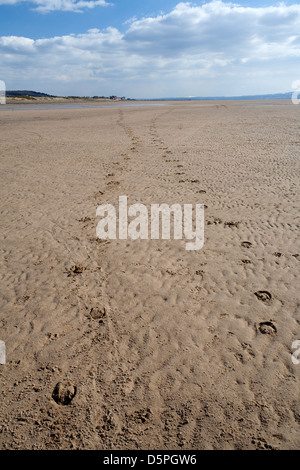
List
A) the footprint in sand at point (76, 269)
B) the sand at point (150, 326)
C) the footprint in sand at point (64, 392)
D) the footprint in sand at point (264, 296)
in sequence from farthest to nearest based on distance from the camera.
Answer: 1. the footprint in sand at point (76, 269)
2. the footprint in sand at point (264, 296)
3. the footprint in sand at point (64, 392)
4. the sand at point (150, 326)

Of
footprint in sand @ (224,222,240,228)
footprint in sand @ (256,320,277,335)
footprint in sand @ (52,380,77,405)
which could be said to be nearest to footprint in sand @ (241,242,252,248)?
footprint in sand @ (224,222,240,228)

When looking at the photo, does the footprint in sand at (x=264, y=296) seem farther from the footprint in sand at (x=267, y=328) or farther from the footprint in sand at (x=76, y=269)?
the footprint in sand at (x=76, y=269)

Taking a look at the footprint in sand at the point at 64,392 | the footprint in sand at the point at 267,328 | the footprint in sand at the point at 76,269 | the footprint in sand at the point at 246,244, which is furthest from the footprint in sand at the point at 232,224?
the footprint in sand at the point at 64,392

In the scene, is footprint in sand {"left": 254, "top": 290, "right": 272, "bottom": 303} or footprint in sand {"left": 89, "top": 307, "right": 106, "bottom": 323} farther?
footprint in sand {"left": 254, "top": 290, "right": 272, "bottom": 303}

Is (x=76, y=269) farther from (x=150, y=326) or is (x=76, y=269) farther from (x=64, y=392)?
(x=64, y=392)

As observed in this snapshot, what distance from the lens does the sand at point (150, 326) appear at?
2646 mm

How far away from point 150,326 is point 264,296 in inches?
67.8

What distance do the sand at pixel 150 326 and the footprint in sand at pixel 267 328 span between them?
0.02 metres

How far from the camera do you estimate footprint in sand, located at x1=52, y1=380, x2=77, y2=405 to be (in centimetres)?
285

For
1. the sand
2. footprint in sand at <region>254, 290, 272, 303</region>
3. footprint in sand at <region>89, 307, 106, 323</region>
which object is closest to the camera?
the sand

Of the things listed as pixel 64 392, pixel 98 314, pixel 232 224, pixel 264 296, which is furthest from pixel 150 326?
pixel 232 224

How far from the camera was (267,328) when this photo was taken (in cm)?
362

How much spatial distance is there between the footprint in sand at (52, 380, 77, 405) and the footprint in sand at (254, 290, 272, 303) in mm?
2708

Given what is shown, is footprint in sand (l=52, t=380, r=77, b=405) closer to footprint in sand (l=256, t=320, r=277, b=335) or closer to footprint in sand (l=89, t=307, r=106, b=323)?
footprint in sand (l=89, t=307, r=106, b=323)
